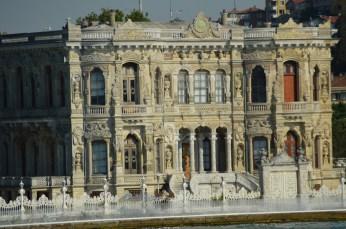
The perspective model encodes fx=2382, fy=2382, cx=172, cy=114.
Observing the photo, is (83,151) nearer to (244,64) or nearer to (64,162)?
(64,162)

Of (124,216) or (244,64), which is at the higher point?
(244,64)

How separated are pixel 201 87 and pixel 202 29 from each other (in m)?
2.52

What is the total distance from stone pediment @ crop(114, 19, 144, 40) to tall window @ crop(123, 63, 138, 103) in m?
1.25

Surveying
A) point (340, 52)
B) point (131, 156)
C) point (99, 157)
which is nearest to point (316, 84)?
point (131, 156)

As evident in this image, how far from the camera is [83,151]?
99312 millimetres

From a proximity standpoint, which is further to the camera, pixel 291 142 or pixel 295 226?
pixel 291 142

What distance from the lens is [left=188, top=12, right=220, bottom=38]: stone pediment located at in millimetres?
101312

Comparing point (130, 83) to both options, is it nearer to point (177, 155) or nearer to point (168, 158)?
point (168, 158)

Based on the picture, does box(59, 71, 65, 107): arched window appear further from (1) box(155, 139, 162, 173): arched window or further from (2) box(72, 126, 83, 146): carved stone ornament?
(1) box(155, 139, 162, 173): arched window

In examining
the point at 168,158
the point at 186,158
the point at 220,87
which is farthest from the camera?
the point at 220,87

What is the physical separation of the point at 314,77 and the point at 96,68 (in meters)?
10.0

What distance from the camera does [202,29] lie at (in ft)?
333

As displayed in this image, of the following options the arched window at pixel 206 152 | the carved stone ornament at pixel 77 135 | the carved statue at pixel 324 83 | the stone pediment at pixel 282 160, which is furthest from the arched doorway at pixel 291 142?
the carved stone ornament at pixel 77 135

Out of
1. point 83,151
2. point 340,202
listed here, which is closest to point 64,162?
point 83,151
